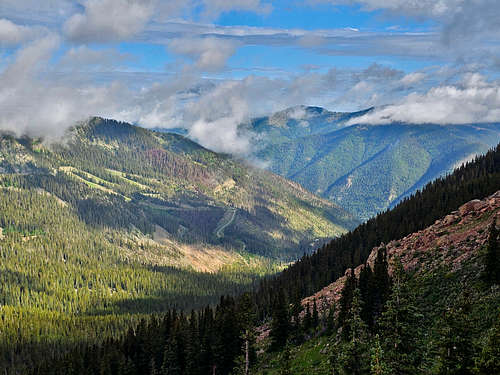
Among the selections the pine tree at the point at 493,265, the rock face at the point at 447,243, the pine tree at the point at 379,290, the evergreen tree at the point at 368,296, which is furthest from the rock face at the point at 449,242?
the pine tree at the point at 493,265

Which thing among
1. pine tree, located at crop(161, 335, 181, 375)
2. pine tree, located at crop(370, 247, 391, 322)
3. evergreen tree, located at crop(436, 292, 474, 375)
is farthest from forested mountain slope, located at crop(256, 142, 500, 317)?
evergreen tree, located at crop(436, 292, 474, 375)

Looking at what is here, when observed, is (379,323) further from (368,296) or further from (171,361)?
(171,361)

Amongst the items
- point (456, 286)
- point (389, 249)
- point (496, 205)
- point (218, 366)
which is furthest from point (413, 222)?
point (218, 366)

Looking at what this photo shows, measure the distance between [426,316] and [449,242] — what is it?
1235 inches

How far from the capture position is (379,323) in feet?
173

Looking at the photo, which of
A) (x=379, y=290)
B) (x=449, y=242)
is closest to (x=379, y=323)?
(x=379, y=290)

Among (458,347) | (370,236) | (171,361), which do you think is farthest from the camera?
(370,236)

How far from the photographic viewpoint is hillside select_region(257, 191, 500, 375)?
4412 centimetres

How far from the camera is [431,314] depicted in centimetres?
6956

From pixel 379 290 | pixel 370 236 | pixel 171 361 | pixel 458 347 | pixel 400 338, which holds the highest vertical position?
pixel 370 236

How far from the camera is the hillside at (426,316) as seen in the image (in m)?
44.1

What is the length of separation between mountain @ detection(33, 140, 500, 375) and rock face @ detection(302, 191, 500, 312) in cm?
32

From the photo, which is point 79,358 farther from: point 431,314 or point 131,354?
point 431,314

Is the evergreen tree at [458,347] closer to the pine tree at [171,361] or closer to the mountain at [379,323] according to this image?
the mountain at [379,323]
